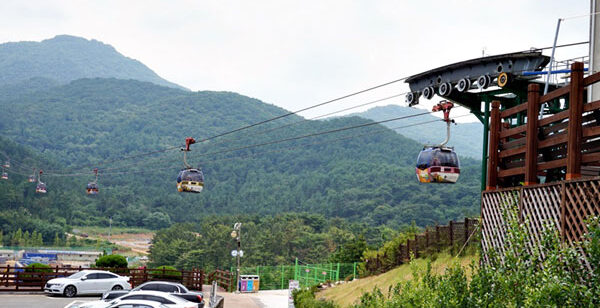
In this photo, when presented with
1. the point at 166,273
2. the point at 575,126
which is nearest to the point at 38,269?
the point at 166,273

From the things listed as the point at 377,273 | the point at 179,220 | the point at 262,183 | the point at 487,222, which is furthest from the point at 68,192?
the point at 487,222

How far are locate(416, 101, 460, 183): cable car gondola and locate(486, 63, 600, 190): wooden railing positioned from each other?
27.6 ft

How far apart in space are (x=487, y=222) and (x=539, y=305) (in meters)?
3.70

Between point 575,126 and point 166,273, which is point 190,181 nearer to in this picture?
point 166,273

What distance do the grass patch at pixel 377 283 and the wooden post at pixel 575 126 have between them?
1421 cm

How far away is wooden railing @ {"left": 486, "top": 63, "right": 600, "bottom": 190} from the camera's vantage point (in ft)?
25.9

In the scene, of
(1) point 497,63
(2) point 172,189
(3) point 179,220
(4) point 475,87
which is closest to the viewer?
(1) point 497,63

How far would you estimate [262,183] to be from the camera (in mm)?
181000

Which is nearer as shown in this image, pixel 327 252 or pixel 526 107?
pixel 526 107

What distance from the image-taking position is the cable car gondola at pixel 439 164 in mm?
18719

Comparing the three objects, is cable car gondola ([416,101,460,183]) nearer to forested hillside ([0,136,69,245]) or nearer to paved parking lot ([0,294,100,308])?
paved parking lot ([0,294,100,308])

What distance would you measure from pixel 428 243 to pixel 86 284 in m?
15.5

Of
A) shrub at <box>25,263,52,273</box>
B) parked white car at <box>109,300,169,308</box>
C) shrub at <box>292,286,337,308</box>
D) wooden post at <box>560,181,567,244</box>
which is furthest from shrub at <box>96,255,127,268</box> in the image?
wooden post at <box>560,181,567,244</box>

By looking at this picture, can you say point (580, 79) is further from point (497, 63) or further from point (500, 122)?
point (497, 63)
